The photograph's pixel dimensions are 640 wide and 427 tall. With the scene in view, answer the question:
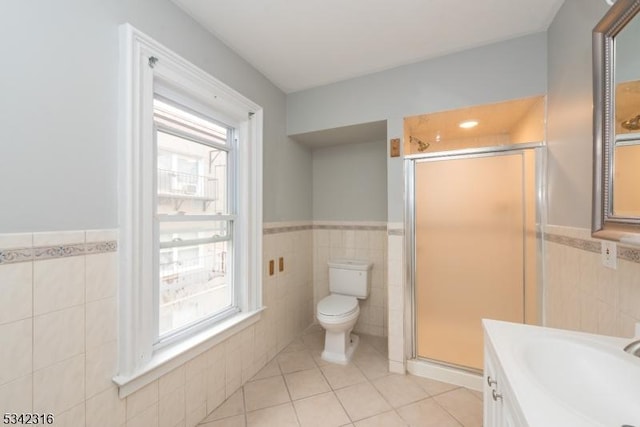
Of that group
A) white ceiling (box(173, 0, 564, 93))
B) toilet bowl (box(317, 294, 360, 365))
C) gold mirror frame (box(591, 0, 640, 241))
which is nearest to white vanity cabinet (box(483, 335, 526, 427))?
gold mirror frame (box(591, 0, 640, 241))

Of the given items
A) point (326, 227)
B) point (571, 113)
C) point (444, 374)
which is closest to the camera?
point (571, 113)

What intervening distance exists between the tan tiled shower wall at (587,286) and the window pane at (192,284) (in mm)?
2061

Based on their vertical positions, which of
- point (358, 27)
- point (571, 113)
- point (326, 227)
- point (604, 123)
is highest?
point (358, 27)

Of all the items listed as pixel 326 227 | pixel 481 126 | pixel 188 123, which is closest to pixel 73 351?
pixel 188 123

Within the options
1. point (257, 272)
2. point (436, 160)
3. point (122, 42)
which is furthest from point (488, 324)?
point (122, 42)

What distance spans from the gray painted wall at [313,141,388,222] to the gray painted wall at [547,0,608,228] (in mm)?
1329

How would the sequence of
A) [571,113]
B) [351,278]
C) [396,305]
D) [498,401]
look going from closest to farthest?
[498,401]
[571,113]
[396,305]
[351,278]

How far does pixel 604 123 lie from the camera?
935 millimetres

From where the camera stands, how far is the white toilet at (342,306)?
2082 millimetres

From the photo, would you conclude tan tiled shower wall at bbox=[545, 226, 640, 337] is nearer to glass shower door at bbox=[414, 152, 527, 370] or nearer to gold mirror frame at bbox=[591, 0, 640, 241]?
gold mirror frame at bbox=[591, 0, 640, 241]

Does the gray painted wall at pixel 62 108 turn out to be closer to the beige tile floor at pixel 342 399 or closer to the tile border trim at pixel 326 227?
the tile border trim at pixel 326 227

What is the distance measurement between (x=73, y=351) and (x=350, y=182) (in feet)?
7.84

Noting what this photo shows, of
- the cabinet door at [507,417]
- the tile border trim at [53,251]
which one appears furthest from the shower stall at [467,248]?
the tile border trim at [53,251]

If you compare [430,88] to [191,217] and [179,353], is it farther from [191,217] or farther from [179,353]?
[179,353]
